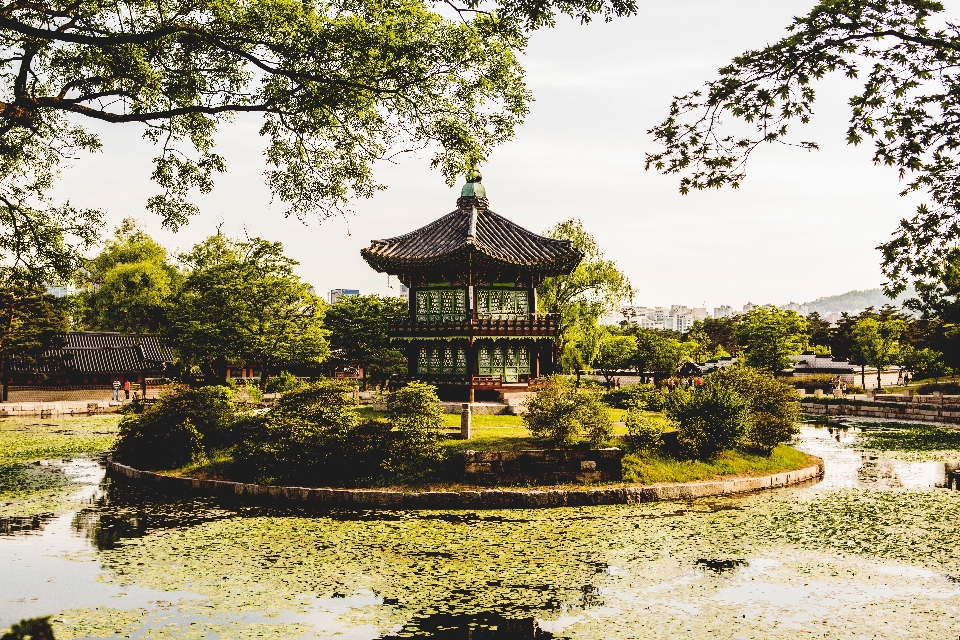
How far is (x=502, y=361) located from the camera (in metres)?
34.8

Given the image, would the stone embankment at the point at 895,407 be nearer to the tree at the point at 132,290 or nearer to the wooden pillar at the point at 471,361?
the wooden pillar at the point at 471,361

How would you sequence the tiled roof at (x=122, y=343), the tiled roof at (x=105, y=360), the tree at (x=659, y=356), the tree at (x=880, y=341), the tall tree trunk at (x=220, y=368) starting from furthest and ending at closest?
the tree at (x=659, y=356)
the tree at (x=880, y=341)
the tiled roof at (x=122, y=343)
the tiled roof at (x=105, y=360)
the tall tree trunk at (x=220, y=368)

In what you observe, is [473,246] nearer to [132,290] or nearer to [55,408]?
[55,408]

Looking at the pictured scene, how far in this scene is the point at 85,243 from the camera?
1515 centimetres

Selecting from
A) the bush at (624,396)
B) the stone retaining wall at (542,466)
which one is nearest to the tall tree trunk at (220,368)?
the bush at (624,396)

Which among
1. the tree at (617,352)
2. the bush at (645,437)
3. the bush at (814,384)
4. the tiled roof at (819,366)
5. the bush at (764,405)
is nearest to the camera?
the bush at (645,437)

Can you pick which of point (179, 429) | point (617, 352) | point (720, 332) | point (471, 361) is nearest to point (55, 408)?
point (179, 429)

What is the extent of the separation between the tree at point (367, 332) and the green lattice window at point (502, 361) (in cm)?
2045

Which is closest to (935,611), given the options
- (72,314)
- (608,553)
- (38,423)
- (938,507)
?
(608,553)

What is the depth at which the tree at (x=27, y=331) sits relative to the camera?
43.0 metres

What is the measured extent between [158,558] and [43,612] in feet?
9.15

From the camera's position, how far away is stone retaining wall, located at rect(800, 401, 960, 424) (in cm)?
4109

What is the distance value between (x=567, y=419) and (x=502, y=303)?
1545 cm

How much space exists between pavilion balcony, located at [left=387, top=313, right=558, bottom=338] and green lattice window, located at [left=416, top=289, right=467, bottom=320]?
1.52ft
